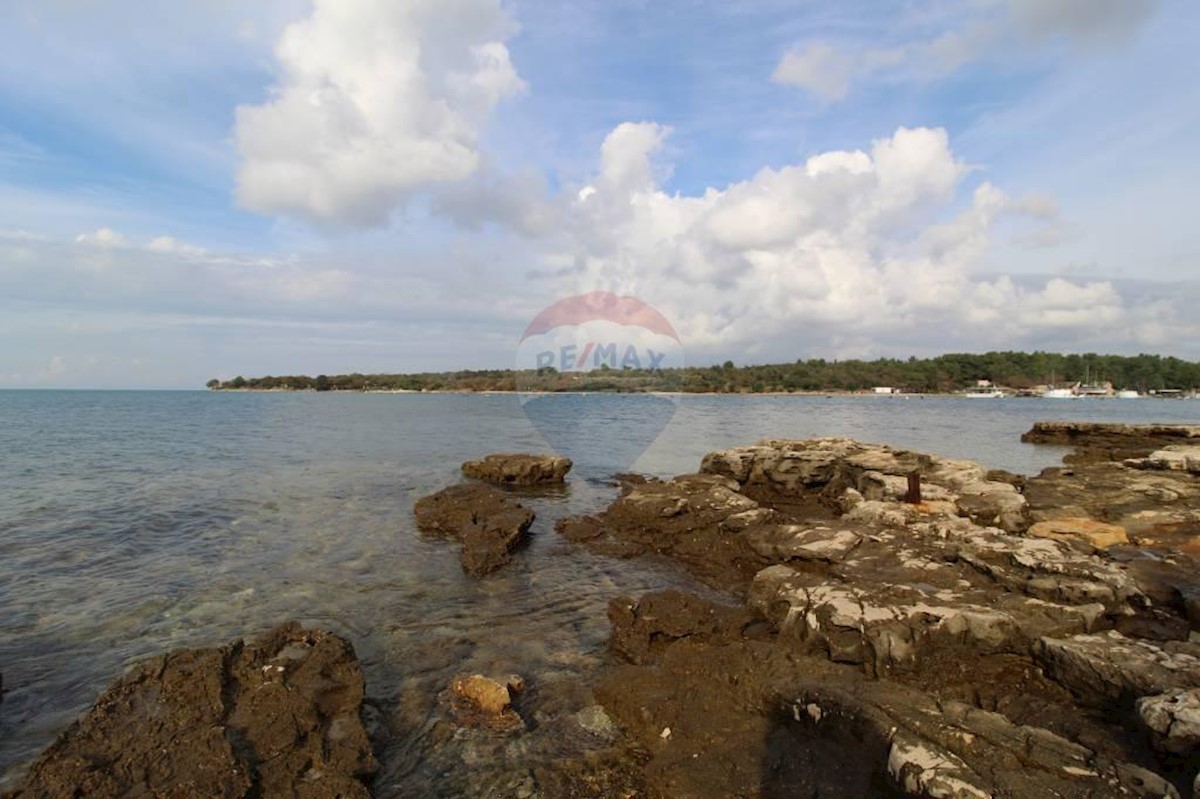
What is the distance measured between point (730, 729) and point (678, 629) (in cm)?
263

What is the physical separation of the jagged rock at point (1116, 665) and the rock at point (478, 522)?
10131 mm

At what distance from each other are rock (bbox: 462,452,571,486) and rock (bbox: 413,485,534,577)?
4.84 meters

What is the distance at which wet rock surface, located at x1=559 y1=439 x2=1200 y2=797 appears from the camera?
17.5ft

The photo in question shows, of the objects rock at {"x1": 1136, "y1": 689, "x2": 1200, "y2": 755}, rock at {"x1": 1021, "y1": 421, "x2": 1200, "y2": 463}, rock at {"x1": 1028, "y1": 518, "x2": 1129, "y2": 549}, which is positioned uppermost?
rock at {"x1": 1136, "y1": 689, "x2": 1200, "y2": 755}

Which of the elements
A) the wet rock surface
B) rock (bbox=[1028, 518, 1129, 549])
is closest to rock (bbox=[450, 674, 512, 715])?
the wet rock surface

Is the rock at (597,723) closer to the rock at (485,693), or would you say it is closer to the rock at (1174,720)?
the rock at (485,693)

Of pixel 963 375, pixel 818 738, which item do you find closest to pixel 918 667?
pixel 818 738

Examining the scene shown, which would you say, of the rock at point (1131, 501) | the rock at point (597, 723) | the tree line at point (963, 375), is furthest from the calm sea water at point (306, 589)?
the tree line at point (963, 375)

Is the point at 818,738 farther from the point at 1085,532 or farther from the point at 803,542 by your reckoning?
the point at 1085,532

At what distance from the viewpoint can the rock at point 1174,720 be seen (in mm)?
5285

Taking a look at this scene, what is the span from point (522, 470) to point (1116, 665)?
20250mm

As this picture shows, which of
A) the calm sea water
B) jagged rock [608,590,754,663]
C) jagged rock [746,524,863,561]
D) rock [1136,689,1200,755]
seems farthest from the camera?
jagged rock [746,524,863,561]

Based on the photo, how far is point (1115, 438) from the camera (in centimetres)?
3519

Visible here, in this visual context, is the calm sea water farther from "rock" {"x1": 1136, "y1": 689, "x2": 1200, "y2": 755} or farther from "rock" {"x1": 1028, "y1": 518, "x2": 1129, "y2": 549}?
"rock" {"x1": 1028, "y1": 518, "x2": 1129, "y2": 549}
